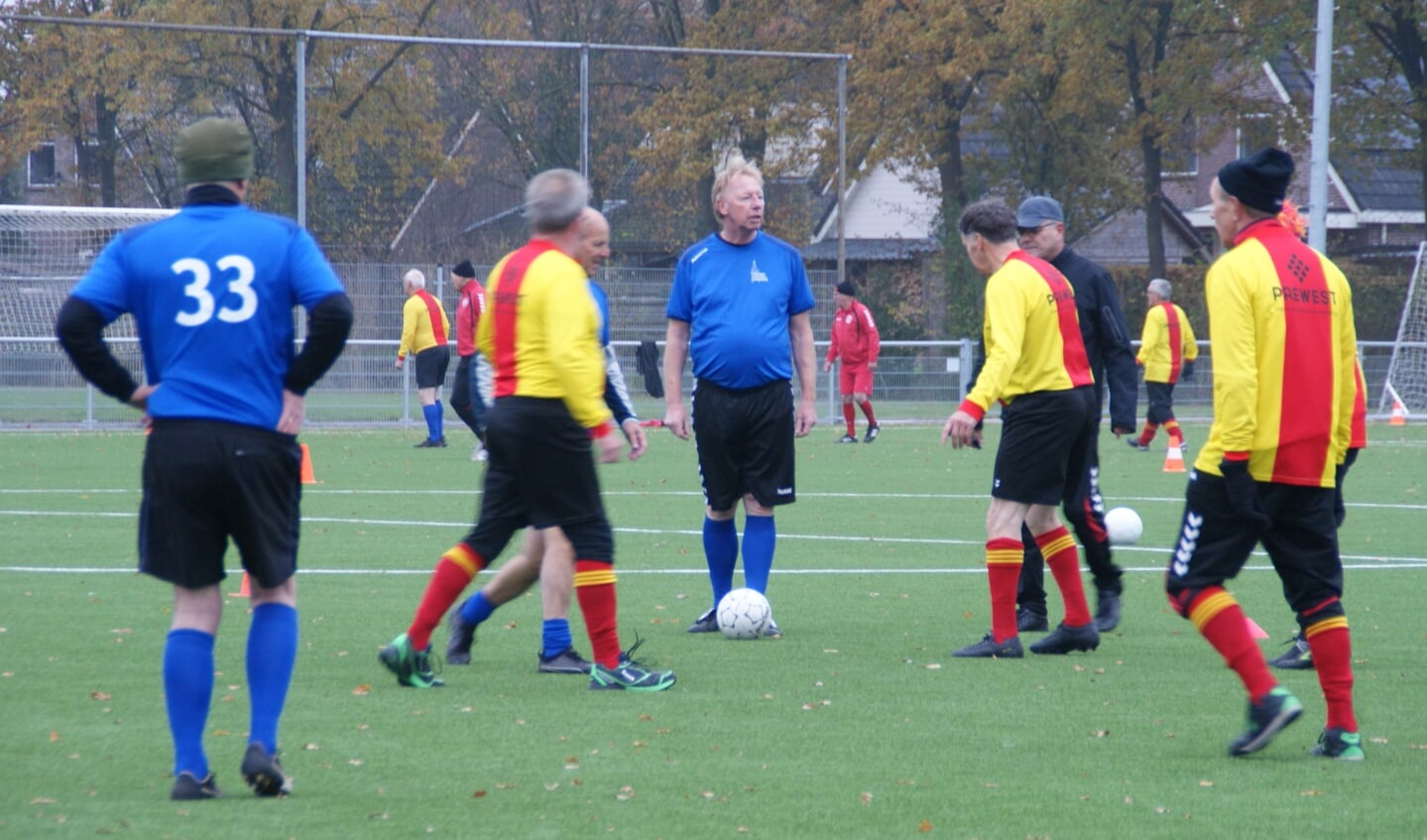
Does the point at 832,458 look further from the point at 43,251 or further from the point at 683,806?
the point at 683,806

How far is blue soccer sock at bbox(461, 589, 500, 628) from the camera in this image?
23.1 ft

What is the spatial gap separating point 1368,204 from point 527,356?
4752cm

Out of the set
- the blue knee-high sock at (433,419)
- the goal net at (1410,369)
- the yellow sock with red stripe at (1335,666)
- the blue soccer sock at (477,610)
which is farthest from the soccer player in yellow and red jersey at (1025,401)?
the goal net at (1410,369)

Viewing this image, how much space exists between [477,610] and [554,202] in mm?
1822

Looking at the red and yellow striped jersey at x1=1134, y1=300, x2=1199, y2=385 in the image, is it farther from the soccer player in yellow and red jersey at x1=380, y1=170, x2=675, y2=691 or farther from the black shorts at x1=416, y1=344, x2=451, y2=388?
the soccer player in yellow and red jersey at x1=380, y1=170, x2=675, y2=691

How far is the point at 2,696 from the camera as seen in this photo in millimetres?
6293

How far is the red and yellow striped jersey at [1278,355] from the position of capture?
532cm

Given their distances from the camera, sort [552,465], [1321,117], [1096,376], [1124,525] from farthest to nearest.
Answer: [1321,117], [1124,525], [1096,376], [552,465]

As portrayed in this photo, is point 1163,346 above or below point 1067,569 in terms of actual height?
above

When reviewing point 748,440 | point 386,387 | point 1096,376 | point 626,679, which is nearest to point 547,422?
point 626,679

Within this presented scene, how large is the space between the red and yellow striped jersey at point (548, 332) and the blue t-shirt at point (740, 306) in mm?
1637

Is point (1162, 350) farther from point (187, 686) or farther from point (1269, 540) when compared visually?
point (187, 686)

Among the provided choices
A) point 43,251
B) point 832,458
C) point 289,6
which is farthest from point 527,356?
point 289,6

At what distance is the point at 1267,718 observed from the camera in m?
5.37
